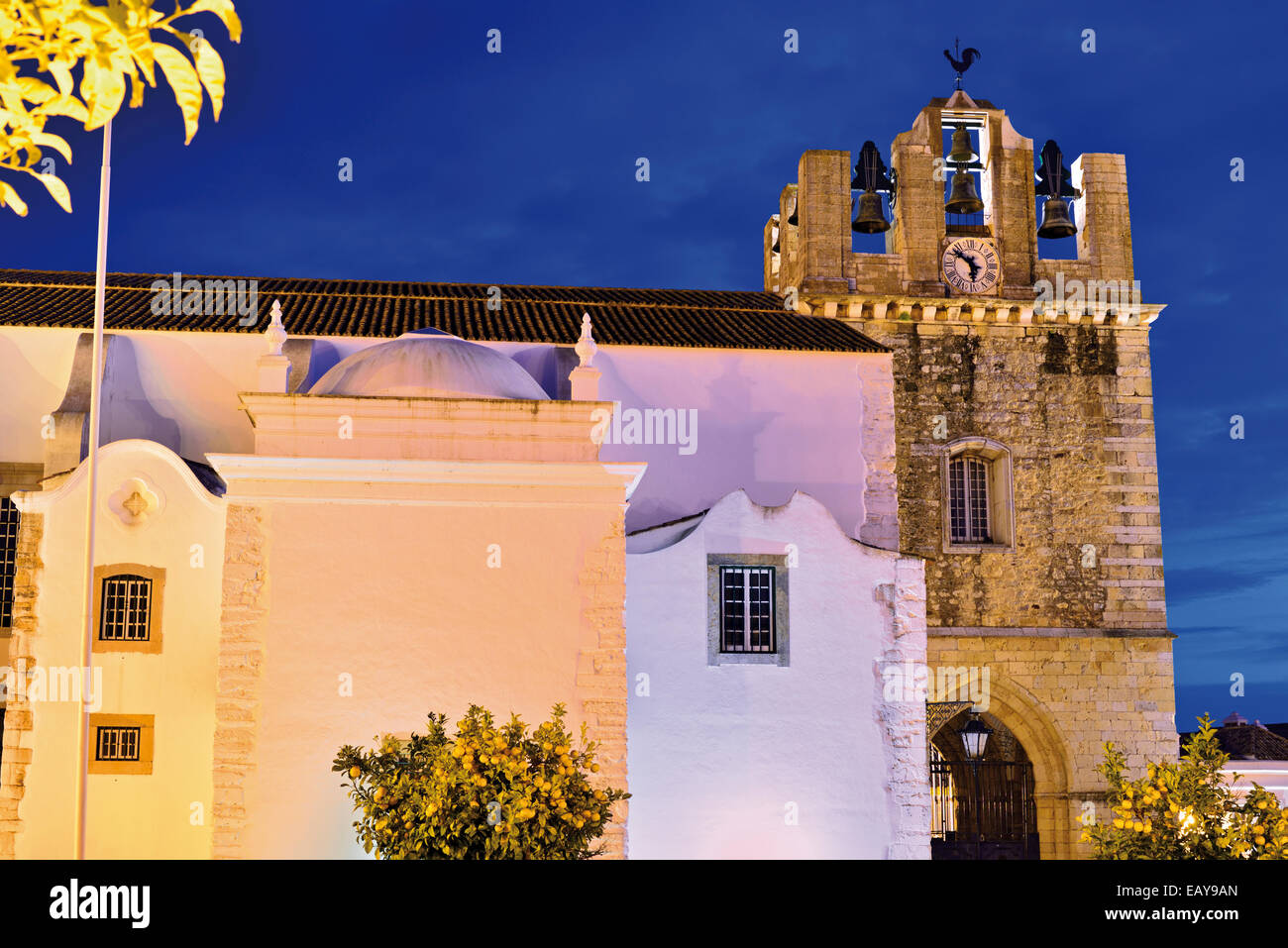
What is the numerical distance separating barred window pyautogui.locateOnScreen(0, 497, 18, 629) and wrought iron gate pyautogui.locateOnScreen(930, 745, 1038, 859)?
16.8 meters

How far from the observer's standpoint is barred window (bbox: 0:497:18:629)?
21.7 metres

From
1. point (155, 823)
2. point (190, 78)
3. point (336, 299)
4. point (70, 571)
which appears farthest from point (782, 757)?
point (190, 78)

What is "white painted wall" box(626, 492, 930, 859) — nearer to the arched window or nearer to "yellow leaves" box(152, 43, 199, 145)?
the arched window

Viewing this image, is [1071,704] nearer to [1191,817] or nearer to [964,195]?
[964,195]

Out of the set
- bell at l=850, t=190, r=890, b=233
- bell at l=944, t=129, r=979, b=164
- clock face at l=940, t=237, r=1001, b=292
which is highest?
bell at l=944, t=129, r=979, b=164

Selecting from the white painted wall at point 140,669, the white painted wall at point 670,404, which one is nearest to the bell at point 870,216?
the white painted wall at point 670,404

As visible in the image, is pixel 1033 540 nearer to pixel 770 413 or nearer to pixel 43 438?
pixel 770 413

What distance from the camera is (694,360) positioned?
24.7 metres

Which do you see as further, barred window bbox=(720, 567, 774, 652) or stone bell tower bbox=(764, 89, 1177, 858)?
stone bell tower bbox=(764, 89, 1177, 858)

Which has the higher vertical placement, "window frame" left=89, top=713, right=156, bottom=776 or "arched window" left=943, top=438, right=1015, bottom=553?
"arched window" left=943, top=438, right=1015, bottom=553

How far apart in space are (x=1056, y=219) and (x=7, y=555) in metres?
20.8

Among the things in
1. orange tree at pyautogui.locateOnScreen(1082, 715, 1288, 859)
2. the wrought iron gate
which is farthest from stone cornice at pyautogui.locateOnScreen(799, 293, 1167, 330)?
orange tree at pyautogui.locateOnScreen(1082, 715, 1288, 859)

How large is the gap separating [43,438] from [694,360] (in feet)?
37.6
